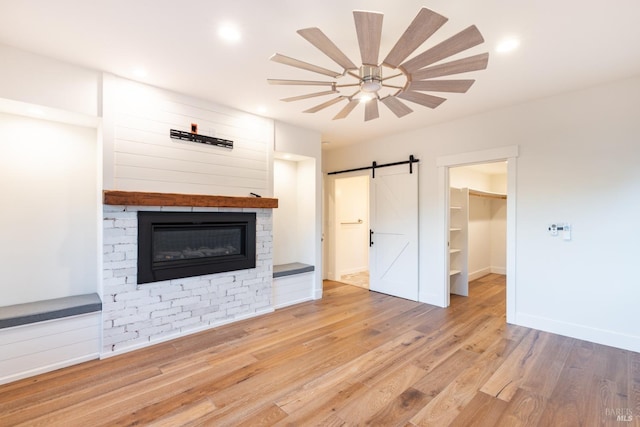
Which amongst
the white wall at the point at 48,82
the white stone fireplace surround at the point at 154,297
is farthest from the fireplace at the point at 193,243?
the white wall at the point at 48,82

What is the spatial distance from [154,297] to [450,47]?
3511mm

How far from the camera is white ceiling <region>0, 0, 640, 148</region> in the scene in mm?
2049

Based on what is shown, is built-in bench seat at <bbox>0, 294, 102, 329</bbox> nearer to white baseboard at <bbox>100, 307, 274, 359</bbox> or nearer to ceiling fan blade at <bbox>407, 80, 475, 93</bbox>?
white baseboard at <bbox>100, 307, 274, 359</bbox>

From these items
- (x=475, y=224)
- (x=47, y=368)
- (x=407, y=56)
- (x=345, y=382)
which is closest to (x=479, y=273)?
(x=475, y=224)

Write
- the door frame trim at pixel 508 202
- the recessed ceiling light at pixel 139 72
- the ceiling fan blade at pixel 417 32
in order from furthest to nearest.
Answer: the door frame trim at pixel 508 202
the recessed ceiling light at pixel 139 72
the ceiling fan blade at pixel 417 32

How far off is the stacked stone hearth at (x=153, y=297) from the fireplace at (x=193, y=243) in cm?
7

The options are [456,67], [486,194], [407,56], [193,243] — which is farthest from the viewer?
[486,194]

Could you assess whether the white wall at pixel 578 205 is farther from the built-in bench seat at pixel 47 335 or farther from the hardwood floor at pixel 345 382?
the built-in bench seat at pixel 47 335

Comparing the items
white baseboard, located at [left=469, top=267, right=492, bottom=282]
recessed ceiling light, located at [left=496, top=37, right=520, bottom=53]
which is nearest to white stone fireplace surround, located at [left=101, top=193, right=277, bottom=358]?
recessed ceiling light, located at [left=496, top=37, right=520, bottom=53]

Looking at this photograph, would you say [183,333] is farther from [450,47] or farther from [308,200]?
[450,47]

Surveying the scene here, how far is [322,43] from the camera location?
5.65ft

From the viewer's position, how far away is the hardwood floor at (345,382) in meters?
2.07

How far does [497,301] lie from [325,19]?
4.72m

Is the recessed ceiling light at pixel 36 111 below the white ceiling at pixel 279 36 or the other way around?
below
